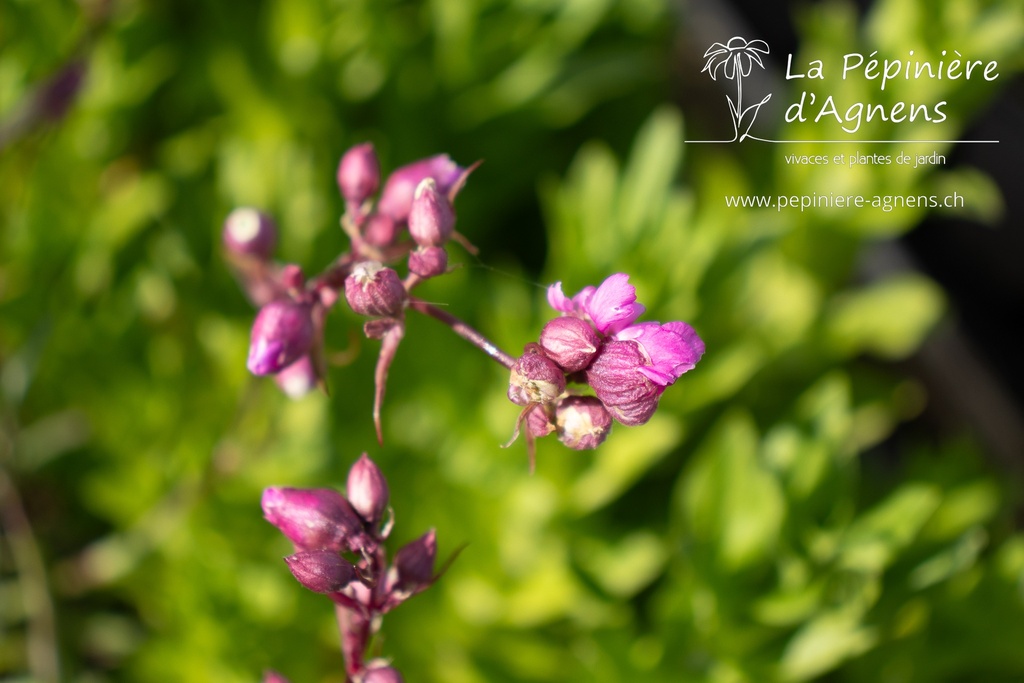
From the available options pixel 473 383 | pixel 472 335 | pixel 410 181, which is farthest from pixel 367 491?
pixel 473 383

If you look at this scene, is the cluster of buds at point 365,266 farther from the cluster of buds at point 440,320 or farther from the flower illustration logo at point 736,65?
the flower illustration logo at point 736,65

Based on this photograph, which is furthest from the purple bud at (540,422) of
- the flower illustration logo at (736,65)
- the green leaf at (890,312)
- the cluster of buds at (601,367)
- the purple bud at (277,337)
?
the flower illustration logo at (736,65)

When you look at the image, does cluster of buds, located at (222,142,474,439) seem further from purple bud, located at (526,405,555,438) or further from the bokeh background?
the bokeh background

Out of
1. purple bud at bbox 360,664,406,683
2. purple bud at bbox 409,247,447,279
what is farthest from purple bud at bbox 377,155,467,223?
purple bud at bbox 360,664,406,683

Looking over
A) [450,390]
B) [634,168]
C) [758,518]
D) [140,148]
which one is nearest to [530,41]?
[634,168]

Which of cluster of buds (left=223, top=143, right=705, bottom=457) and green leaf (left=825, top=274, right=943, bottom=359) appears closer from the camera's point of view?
cluster of buds (left=223, top=143, right=705, bottom=457)

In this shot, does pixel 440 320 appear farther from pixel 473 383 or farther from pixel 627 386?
pixel 473 383

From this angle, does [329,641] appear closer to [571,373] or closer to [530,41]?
[571,373]
